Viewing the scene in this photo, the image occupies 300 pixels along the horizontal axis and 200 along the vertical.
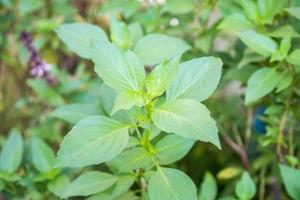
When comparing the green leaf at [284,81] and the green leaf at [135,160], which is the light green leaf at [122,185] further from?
the green leaf at [284,81]

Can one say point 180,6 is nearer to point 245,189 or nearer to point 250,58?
point 250,58

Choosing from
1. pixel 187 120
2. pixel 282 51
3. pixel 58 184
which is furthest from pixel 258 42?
pixel 58 184

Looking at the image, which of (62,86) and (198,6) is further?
(62,86)

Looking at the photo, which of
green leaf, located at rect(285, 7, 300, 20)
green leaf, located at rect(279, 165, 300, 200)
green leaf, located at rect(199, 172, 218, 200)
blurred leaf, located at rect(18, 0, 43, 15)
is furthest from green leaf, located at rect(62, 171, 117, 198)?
blurred leaf, located at rect(18, 0, 43, 15)

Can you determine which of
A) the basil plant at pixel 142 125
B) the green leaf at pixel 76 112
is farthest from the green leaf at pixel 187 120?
the green leaf at pixel 76 112

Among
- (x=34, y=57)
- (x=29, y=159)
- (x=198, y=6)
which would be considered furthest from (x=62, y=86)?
(x=198, y=6)

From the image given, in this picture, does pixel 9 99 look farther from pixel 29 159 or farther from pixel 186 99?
pixel 186 99
